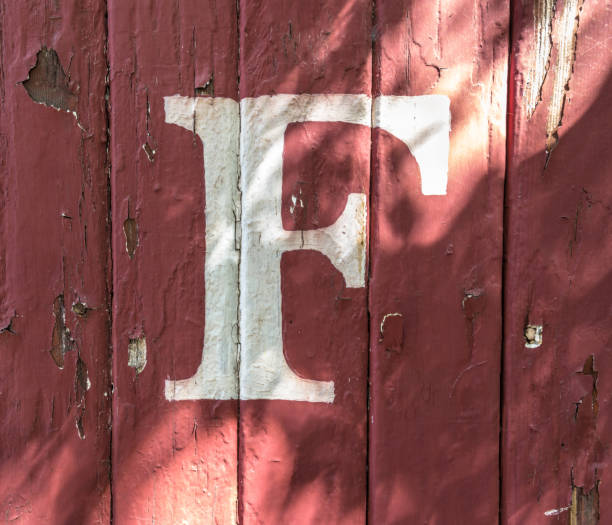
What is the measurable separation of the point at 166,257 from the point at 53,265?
211 millimetres

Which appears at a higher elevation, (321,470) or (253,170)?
(253,170)

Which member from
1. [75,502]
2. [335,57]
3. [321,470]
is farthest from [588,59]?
[75,502]

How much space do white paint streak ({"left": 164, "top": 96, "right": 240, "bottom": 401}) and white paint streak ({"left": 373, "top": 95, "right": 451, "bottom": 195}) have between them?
28 centimetres

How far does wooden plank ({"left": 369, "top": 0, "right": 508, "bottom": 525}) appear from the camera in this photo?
100 centimetres

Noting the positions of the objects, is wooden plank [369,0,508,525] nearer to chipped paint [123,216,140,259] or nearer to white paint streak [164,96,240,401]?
white paint streak [164,96,240,401]

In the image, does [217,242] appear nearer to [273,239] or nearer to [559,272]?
[273,239]

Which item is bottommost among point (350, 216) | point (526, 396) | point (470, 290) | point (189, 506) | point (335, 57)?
A: point (189, 506)

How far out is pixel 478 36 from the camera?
100 centimetres

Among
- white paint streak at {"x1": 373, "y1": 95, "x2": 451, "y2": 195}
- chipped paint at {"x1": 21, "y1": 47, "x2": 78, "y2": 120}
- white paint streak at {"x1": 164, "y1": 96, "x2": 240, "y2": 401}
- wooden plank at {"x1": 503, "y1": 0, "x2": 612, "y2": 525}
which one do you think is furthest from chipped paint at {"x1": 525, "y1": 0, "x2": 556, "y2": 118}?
chipped paint at {"x1": 21, "y1": 47, "x2": 78, "y2": 120}

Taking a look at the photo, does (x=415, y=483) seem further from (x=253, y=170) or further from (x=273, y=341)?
(x=253, y=170)

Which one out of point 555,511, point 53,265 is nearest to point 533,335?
point 555,511

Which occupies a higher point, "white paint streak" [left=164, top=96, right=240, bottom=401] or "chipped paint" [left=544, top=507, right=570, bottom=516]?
"white paint streak" [left=164, top=96, right=240, bottom=401]

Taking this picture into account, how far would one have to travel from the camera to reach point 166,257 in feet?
3.30

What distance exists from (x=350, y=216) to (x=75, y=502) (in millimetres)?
745
